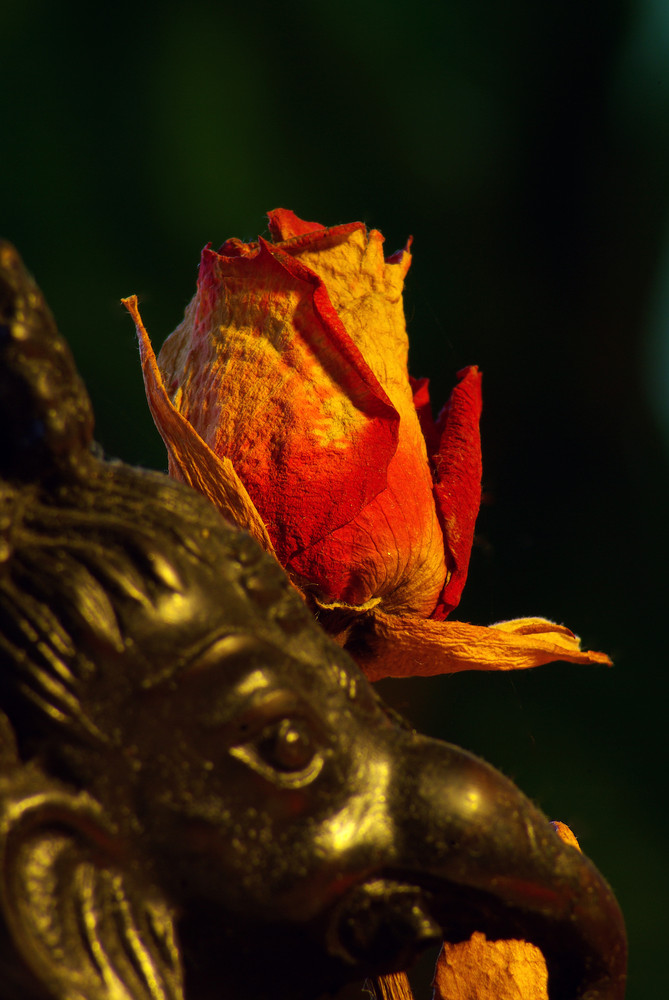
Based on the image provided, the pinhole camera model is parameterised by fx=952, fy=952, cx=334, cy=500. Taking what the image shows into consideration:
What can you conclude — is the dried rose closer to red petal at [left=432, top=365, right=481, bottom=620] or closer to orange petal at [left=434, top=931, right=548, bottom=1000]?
red petal at [left=432, top=365, right=481, bottom=620]

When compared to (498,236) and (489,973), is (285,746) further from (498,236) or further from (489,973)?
(498,236)

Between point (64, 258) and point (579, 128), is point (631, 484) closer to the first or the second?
point (579, 128)

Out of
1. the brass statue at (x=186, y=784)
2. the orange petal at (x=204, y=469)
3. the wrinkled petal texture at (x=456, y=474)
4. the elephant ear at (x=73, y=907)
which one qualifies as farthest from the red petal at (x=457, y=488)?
the elephant ear at (x=73, y=907)

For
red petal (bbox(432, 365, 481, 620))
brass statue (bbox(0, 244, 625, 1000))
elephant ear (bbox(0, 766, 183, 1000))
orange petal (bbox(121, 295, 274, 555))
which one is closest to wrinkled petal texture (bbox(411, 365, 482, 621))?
red petal (bbox(432, 365, 481, 620))

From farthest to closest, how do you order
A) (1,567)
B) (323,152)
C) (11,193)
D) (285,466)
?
(323,152), (11,193), (285,466), (1,567)

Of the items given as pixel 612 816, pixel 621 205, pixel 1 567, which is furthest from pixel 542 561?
pixel 1 567

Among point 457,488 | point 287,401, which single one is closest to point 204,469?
point 287,401
